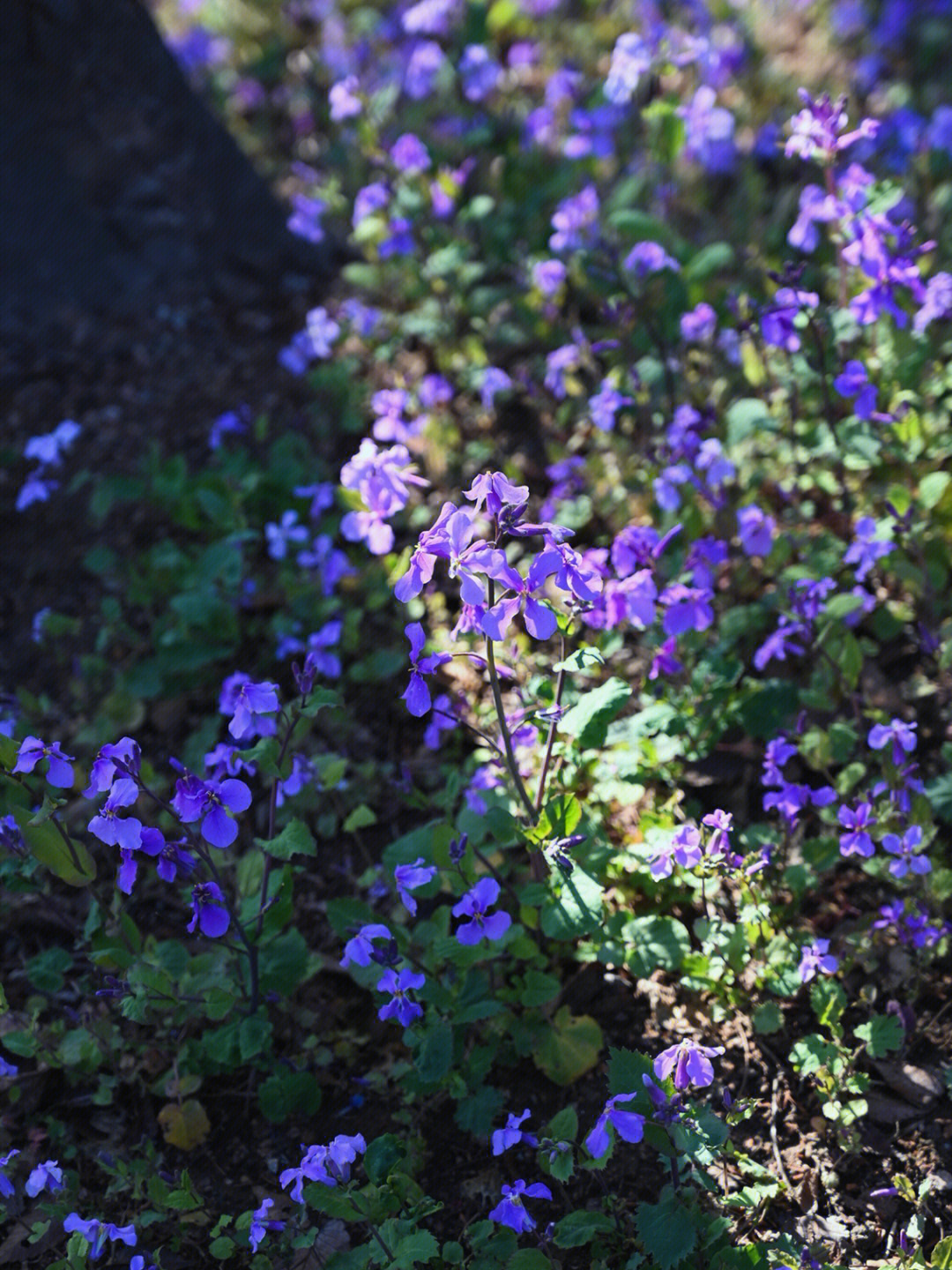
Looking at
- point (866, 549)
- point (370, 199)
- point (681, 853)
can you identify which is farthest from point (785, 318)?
point (370, 199)

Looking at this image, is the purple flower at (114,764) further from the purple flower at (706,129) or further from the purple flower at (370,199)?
the purple flower at (706,129)

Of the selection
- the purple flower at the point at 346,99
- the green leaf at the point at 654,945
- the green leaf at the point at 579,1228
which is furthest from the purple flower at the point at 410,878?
the purple flower at the point at 346,99

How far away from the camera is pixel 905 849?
6.99ft

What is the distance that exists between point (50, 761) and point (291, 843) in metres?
0.41

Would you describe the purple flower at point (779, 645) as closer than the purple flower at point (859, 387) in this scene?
Yes

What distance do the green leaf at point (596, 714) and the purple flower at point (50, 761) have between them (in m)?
0.84

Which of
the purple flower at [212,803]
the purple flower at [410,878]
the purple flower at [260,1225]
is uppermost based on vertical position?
the purple flower at [212,803]

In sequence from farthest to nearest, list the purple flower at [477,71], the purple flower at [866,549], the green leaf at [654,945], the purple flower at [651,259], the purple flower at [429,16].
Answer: the purple flower at [429,16] → the purple flower at [477,71] → the purple flower at [651,259] → the purple flower at [866,549] → the green leaf at [654,945]

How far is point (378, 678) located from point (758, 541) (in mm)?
1002

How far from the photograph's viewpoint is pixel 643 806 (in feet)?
8.45

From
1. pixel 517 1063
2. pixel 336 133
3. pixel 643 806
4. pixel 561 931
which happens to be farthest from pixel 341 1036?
pixel 336 133

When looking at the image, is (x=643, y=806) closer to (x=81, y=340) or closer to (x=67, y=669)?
(x=67, y=669)

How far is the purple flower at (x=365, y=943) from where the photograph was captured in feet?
6.45

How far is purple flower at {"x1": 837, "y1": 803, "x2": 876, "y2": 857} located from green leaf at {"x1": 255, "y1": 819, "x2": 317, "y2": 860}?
963 mm
